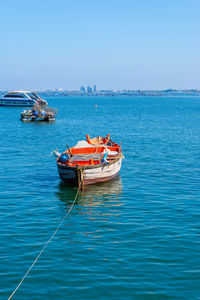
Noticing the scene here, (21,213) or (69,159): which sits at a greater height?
(69,159)

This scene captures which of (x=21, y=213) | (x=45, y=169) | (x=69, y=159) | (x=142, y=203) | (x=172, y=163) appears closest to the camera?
(x=21, y=213)

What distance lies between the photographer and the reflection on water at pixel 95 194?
24.4m

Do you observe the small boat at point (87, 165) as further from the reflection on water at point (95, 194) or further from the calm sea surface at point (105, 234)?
→ the calm sea surface at point (105, 234)

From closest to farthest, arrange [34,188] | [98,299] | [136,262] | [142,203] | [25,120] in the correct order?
[98,299] → [136,262] → [142,203] → [34,188] → [25,120]

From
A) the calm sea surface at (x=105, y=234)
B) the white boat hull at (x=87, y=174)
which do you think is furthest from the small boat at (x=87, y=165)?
the calm sea surface at (x=105, y=234)

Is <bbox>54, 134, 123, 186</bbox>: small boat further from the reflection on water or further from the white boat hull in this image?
the reflection on water

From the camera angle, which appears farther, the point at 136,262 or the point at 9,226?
the point at 9,226

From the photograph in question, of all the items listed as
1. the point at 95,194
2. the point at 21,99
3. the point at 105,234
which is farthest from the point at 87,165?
the point at 21,99

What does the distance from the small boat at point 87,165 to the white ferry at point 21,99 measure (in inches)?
4586

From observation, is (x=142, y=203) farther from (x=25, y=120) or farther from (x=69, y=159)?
(x=25, y=120)

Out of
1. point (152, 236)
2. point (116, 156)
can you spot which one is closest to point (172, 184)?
point (116, 156)

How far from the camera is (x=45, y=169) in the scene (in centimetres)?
3425

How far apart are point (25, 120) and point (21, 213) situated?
70.4 metres

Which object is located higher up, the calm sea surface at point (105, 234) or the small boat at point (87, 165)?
the small boat at point (87, 165)
